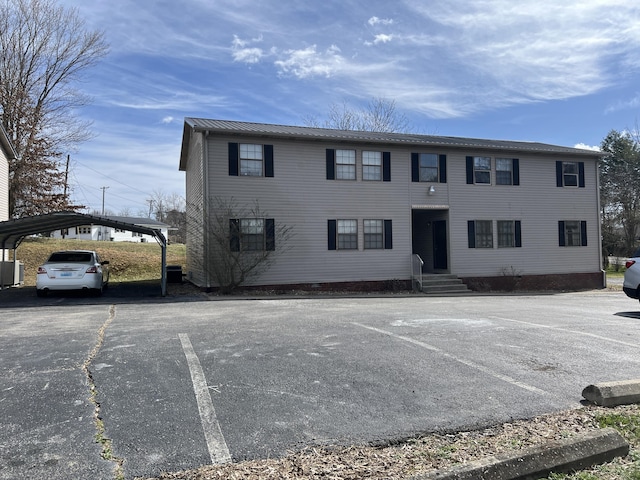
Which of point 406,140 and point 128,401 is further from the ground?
point 406,140

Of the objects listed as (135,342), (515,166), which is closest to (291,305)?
(135,342)

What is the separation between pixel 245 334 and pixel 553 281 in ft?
56.5

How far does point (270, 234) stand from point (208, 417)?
12756 millimetres

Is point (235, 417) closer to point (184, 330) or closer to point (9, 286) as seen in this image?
point (184, 330)

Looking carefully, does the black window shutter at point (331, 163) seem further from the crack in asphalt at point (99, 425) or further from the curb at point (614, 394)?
the curb at point (614, 394)

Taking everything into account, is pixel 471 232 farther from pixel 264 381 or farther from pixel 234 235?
pixel 264 381

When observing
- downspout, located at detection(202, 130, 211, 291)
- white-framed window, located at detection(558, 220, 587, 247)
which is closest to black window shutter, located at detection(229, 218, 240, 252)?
downspout, located at detection(202, 130, 211, 291)

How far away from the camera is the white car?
42.1ft

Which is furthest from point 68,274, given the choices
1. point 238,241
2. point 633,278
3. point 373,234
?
point 633,278

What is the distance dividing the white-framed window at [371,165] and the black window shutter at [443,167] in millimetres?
2662

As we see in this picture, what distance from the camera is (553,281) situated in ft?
67.3

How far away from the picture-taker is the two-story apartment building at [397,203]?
16.5 m

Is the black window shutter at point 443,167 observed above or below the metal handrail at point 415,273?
above

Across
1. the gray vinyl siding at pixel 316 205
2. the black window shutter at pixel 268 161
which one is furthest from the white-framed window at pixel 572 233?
the black window shutter at pixel 268 161
